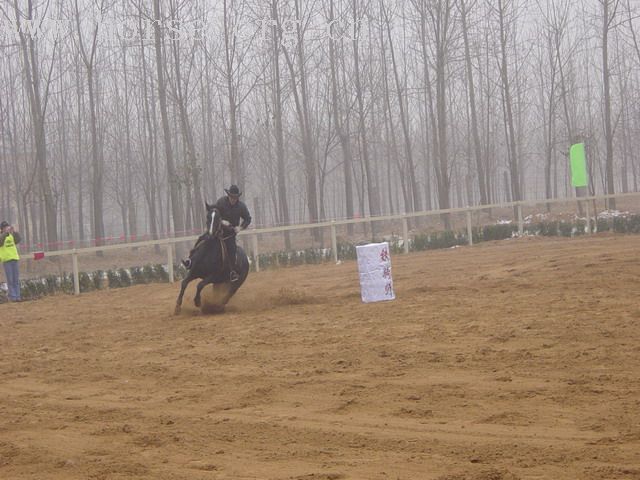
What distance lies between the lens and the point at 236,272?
1482 centimetres

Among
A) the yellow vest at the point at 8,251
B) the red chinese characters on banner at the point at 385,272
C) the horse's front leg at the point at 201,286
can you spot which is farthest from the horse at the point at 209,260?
the yellow vest at the point at 8,251

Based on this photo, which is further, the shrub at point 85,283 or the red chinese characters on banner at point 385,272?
the shrub at point 85,283

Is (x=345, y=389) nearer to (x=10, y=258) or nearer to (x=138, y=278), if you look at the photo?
(x=10, y=258)

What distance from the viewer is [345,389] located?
294 inches

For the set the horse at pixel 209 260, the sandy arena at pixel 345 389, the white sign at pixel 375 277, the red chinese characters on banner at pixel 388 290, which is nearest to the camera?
the sandy arena at pixel 345 389

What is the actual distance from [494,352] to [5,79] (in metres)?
33.8

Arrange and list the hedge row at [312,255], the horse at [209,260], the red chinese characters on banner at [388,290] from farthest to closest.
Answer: the hedge row at [312,255] < the horse at [209,260] < the red chinese characters on banner at [388,290]

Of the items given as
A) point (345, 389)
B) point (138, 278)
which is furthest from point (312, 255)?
point (345, 389)

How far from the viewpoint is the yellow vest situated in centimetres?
2056

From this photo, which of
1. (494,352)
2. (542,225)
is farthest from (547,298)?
(542,225)

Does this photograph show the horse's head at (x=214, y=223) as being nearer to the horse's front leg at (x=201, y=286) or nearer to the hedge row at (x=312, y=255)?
the horse's front leg at (x=201, y=286)

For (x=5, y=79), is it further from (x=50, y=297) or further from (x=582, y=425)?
(x=582, y=425)

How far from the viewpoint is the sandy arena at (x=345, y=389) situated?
532 cm

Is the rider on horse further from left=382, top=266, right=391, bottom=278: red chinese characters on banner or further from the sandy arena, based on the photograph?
left=382, top=266, right=391, bottom=278: red chinese characters on banner
